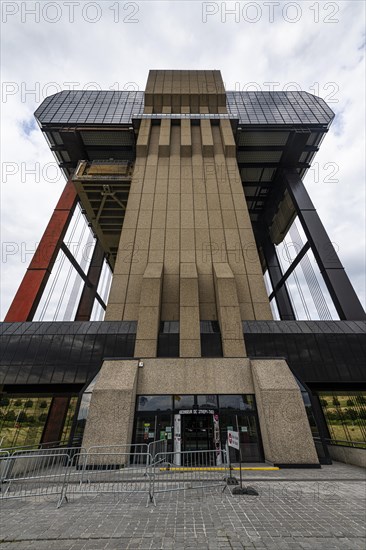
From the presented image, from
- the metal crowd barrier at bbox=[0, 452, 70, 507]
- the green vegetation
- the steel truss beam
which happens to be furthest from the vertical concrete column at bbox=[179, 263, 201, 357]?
the steel truss beam

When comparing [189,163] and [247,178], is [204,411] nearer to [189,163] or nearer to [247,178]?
[189,163]

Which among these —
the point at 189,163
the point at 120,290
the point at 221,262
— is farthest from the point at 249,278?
the point at 189,163

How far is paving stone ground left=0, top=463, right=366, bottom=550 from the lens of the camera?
15.5 feet

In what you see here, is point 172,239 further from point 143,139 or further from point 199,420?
point 143,139

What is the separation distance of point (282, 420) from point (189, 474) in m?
5.20

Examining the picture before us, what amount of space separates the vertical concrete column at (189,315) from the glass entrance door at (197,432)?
139 inches

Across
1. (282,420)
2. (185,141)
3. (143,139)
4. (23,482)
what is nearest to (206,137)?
(185,141)

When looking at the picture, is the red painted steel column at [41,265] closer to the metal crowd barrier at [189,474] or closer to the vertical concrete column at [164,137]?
the vertical concrete column at [164,137]

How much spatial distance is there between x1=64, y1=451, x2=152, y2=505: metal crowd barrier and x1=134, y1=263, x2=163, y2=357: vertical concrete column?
5.61 meters

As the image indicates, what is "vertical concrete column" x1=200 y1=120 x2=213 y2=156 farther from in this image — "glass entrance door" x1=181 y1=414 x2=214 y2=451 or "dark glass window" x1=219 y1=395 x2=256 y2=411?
"glass entrance door" x1=181 y1=414 x2=214 y2=451

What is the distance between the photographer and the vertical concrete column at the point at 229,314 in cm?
1630

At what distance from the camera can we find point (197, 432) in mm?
13148

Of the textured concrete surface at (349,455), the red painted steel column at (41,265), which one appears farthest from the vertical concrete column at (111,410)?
the red painted steel column at (41,265)

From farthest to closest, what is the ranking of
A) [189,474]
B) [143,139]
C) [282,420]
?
1. [143,139]
2. [282,420]
3. [189,474]
